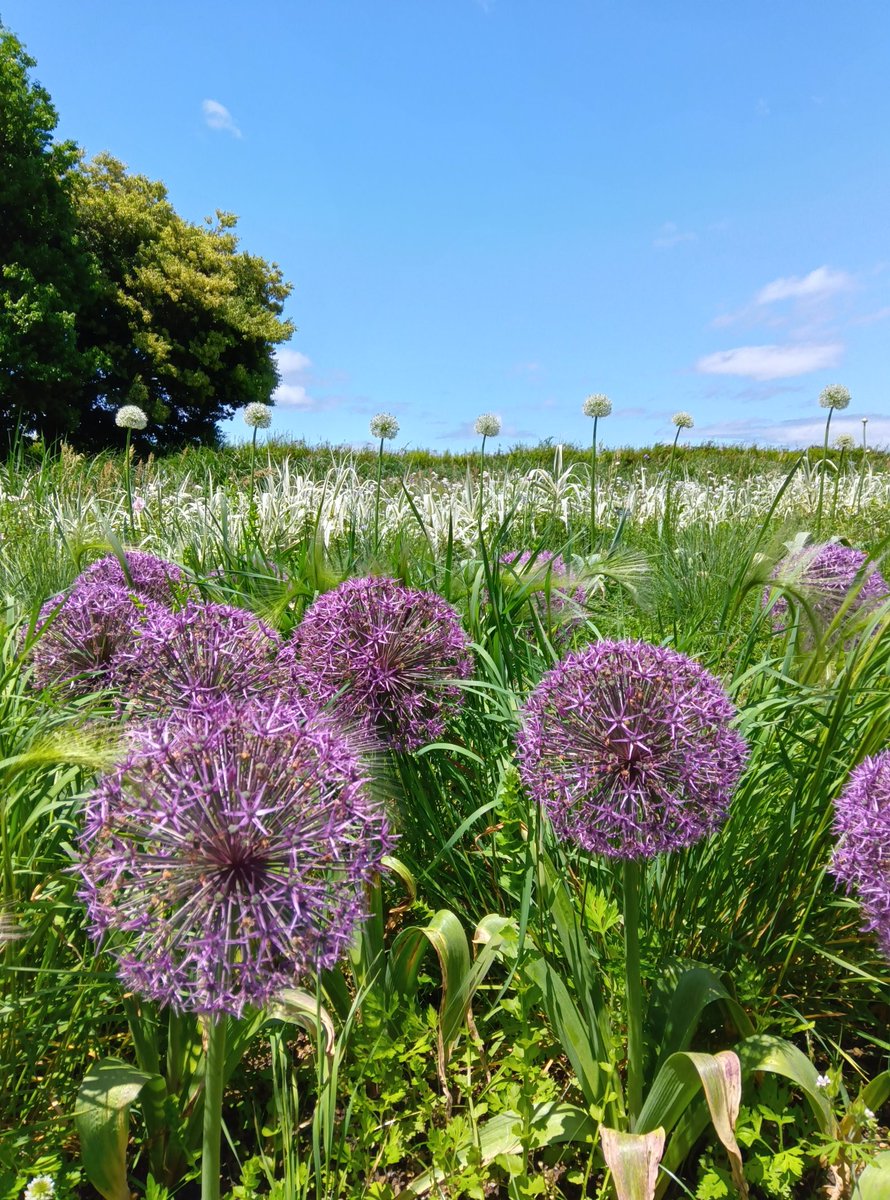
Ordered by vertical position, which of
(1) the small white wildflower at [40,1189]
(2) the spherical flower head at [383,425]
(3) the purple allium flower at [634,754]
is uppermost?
(2) the spherical flower head at [383,425]

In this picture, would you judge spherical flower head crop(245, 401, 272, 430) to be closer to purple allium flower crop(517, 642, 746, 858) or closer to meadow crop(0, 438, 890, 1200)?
meadow crop(0, 438, 890, 1200)

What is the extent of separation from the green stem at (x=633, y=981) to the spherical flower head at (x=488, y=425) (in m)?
3.14

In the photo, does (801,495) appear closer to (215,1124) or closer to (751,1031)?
(751,1031)

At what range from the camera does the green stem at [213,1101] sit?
1.42 m

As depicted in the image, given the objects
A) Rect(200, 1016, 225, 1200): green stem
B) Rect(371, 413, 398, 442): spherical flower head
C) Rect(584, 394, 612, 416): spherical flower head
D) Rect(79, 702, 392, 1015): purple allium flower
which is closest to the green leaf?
Rect(200, 1016, 225, 1200): green stem

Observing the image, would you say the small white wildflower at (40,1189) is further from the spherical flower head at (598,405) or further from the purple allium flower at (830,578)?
the spherical flower head at (598,405)

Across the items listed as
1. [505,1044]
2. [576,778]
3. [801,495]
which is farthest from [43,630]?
[801,495]

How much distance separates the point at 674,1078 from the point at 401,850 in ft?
3.83

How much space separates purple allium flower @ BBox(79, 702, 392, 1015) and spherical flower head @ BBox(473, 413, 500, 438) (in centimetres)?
336

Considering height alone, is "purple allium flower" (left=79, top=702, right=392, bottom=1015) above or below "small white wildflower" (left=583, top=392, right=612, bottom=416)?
below

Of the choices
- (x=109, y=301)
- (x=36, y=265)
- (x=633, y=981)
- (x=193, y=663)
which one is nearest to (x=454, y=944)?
(x=633, y=981)

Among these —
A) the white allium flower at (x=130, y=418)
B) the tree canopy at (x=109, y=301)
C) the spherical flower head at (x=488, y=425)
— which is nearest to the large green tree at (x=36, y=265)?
the tree canopy at (x=109, y=301)

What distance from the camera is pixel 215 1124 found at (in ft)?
4.99

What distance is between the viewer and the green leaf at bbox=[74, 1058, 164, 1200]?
184 centimetres
